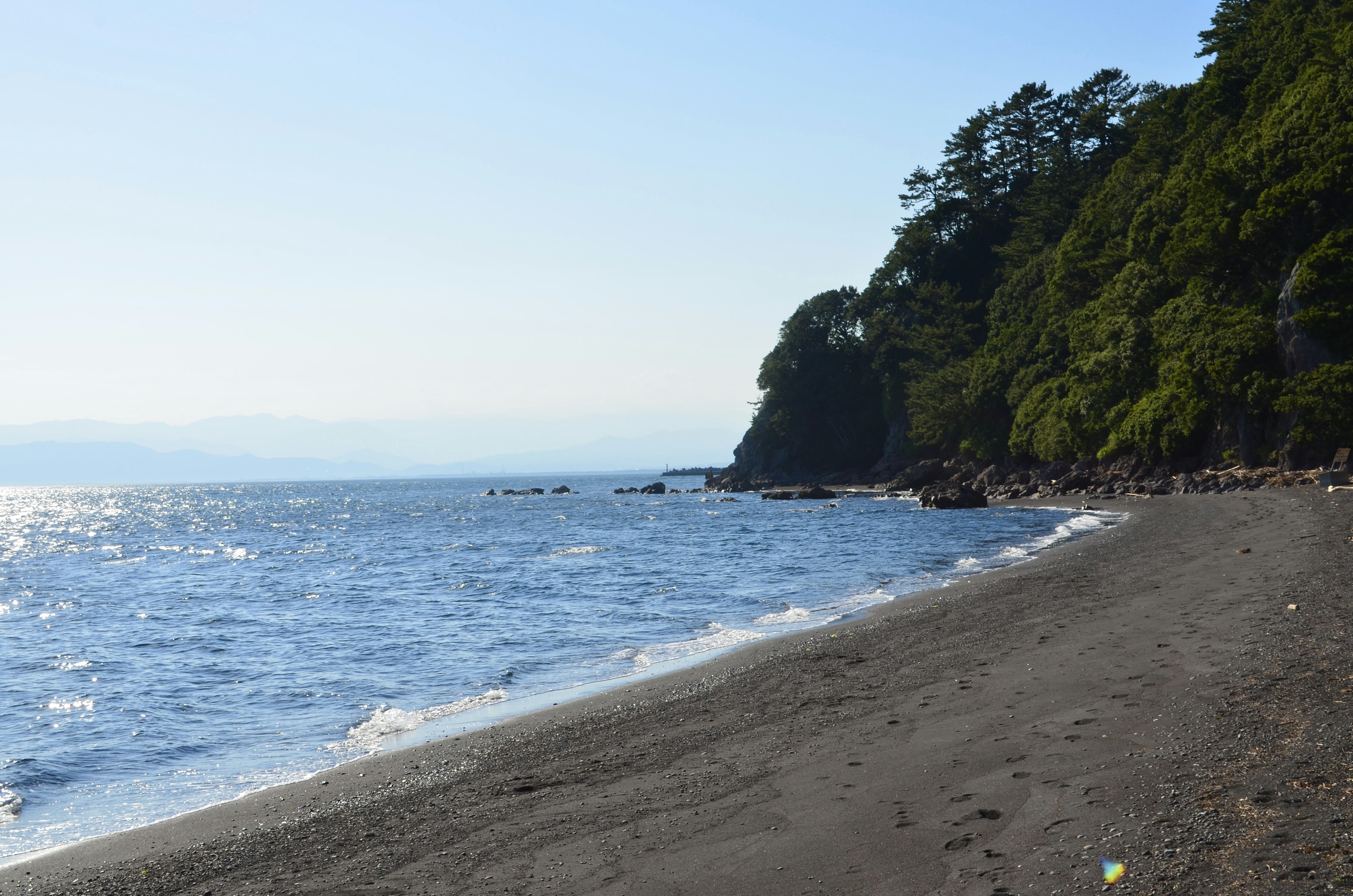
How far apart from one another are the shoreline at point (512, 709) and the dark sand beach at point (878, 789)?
0.81ft

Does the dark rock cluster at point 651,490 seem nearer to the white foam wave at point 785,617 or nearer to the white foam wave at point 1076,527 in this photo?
→ the white foam wave at point 1076,527

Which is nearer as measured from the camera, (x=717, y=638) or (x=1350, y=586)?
(x=1350, y=586)

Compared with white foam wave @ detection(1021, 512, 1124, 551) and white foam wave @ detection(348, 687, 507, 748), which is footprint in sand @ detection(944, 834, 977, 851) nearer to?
white foam wave @ detection(348, 687, 507, 748)

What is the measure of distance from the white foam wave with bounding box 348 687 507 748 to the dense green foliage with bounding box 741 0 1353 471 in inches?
1724

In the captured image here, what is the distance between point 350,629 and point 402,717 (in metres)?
10.4

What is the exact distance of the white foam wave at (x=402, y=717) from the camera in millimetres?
13242

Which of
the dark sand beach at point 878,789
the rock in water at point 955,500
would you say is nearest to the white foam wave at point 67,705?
the dark sand beach at point 878,789

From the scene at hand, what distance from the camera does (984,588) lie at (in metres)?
22.7

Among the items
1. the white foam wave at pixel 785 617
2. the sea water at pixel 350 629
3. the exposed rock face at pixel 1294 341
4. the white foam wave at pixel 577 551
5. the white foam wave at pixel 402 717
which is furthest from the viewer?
the white foam wave at pixel 577 551

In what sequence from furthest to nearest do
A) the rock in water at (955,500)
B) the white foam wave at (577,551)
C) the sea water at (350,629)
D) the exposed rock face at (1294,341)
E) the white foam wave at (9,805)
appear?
the rock in water at (955,500) < the white foam wave at (577,551) < the exposed rock face at (1294,341) < the sea water at (350,629) < the white foam wave at (9,805)

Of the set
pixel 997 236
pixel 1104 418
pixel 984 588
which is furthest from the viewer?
pixel 997 236

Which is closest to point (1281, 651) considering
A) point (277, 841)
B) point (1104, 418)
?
point (277, 841)

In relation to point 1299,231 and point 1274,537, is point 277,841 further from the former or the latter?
point 1299,231

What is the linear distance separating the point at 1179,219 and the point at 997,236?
168 feet
